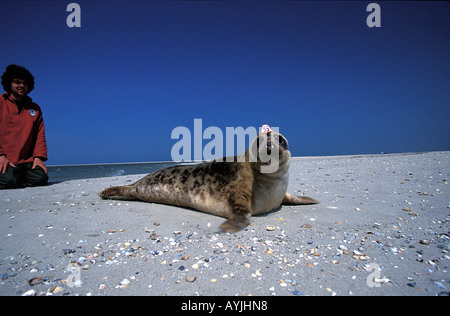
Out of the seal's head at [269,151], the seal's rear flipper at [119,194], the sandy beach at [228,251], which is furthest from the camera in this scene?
the seal's rear flipper at [119,194]

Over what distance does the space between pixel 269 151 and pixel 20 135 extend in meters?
6.13

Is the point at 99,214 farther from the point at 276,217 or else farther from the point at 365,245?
the point at 365,245

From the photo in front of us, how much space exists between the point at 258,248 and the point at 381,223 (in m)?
1.56

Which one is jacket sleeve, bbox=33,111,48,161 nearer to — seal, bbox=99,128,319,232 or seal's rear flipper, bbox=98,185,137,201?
seal's rear flipper, bbox=98,185,137,201

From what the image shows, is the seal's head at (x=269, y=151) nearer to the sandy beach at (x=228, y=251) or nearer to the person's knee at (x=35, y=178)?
the sandy beach at (x=228, y=251)

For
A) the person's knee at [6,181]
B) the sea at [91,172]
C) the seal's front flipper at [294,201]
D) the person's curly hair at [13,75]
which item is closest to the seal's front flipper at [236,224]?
the seal's front flipper at [294,201]

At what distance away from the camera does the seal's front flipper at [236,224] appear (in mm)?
2453

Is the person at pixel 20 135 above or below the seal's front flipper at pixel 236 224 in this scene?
above

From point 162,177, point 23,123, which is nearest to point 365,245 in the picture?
point 162,177

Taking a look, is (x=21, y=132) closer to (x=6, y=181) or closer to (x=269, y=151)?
(x=6, y=181)

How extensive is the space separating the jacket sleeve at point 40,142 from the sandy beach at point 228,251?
114 inches

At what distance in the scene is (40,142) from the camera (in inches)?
237

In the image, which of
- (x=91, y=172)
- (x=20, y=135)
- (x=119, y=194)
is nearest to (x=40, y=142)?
(x=20, y=135)

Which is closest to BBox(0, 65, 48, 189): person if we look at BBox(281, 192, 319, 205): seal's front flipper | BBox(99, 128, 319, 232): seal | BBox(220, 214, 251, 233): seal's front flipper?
BBox(99, 128, 319, 232): seal
